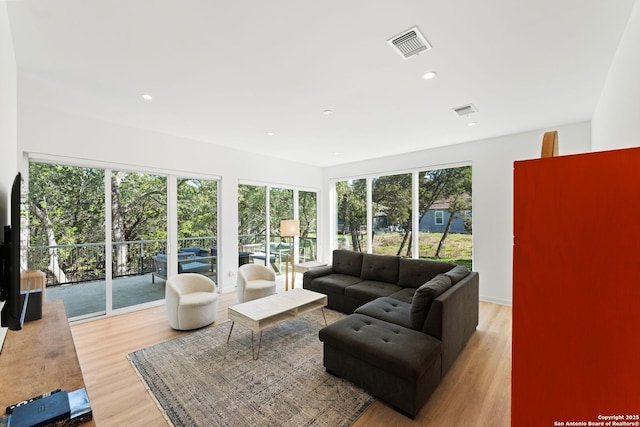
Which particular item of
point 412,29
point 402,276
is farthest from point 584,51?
point 402,276

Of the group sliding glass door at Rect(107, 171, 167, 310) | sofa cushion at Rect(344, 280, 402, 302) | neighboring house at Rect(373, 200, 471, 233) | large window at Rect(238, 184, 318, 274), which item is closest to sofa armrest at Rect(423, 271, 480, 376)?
sofa cushion at Rect(344, 280, 402, 302)

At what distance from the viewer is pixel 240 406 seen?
6.56ft

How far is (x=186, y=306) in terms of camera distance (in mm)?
3195

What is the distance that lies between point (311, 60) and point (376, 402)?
2.81m

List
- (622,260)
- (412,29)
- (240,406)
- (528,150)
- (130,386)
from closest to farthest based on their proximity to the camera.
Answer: (622,260), (412,29), (240,406), (130,386), (528,150)

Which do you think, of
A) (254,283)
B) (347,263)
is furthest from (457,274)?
(254,283)

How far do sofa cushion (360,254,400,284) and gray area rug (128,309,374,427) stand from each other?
4.80ft

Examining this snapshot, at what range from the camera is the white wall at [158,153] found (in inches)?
122

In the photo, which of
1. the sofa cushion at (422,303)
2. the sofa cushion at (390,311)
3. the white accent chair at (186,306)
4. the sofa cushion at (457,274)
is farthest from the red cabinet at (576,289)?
the white accent chair at (186,306)

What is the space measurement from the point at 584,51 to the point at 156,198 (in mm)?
5220

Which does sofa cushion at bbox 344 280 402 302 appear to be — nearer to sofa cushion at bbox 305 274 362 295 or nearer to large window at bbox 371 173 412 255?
sofa cushion at bbox 305 274 362 295

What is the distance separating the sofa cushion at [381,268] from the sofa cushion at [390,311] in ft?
2.64

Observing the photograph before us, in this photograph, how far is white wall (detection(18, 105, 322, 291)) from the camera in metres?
3.11

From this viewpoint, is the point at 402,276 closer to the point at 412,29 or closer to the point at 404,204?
the point at 404,204
